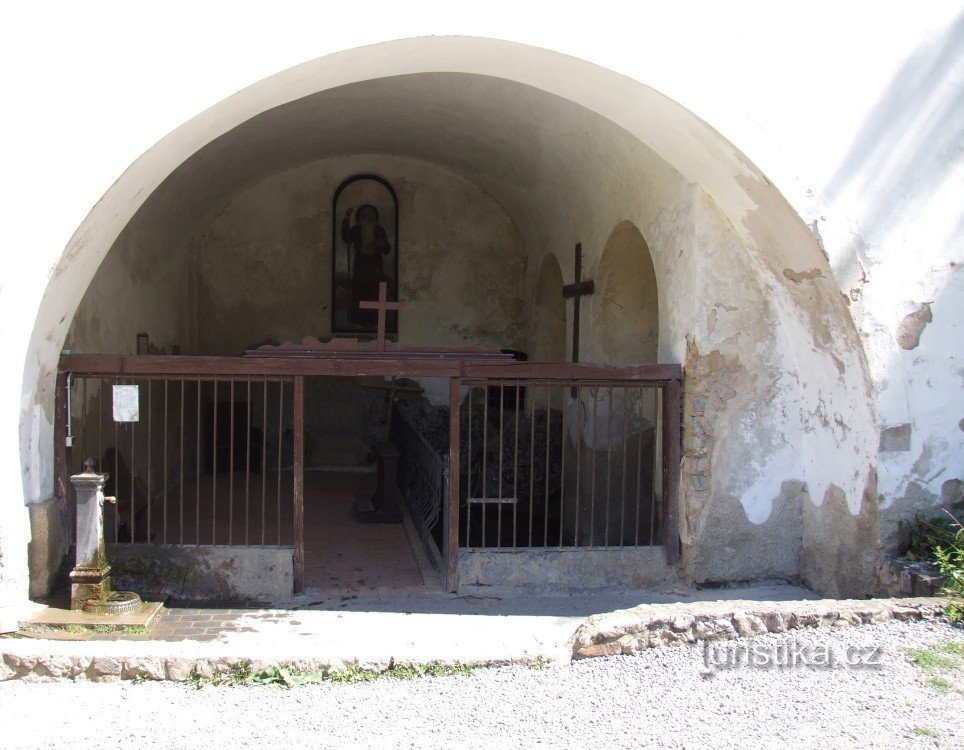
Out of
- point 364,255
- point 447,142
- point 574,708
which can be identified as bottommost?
point 574,708

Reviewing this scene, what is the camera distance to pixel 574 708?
3.56m

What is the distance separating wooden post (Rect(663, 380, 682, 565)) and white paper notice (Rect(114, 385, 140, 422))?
140 inches

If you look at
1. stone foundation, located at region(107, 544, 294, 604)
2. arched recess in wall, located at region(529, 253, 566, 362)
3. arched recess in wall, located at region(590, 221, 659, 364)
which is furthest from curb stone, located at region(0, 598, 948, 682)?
arched recess in wall, located at region(529, 253, 566, 362)

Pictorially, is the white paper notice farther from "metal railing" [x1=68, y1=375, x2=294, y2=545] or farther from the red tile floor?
the red tile floor

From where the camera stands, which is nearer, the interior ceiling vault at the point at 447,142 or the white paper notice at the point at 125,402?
the white paper notice at the point at 125,402

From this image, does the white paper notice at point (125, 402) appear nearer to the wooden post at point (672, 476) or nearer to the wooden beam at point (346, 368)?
the wooden beam at point (346, 368)

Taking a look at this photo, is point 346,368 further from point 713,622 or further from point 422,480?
point 713,622

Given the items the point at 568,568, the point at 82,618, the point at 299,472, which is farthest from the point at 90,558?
the point at 568,568

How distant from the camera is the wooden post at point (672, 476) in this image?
5.86 meters

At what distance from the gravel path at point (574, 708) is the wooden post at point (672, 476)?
1.83m

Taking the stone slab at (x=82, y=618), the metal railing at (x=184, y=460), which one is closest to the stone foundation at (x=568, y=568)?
the metal railing at (x=184, y=460)

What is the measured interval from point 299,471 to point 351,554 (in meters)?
1.49

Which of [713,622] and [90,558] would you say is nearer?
[713,622]

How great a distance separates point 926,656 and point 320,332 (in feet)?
27.2
